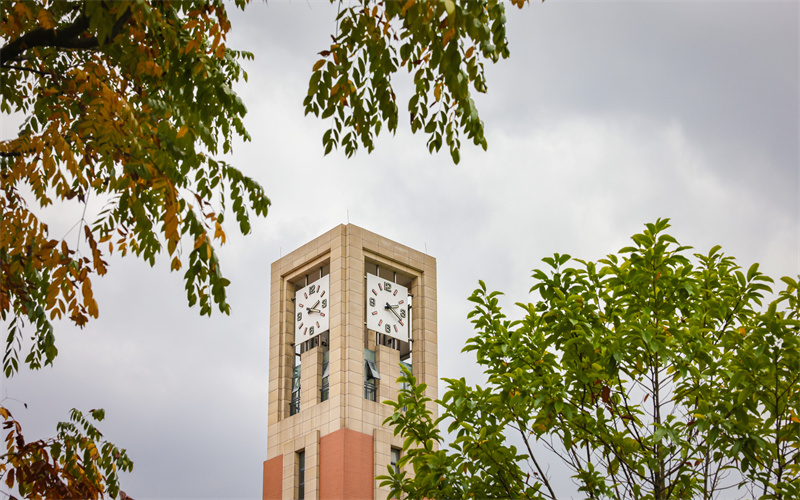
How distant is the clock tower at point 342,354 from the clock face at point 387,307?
0.05m

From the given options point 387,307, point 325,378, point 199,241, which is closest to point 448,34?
point 199,241

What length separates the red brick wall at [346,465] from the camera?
39719mm

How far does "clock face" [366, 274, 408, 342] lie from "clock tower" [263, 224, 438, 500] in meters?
0.05

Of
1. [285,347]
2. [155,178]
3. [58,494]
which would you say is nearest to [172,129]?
[155,178]

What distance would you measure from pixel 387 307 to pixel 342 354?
4166 millimetres

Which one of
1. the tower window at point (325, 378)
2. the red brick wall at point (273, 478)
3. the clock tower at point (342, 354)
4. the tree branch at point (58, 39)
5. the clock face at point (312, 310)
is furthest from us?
the clock face at point (312, 310)

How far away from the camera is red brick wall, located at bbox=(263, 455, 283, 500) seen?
42.8 meters

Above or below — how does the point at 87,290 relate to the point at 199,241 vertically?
below

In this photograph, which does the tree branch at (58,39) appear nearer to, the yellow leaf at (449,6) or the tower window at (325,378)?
the yellow leaf at (449,6)

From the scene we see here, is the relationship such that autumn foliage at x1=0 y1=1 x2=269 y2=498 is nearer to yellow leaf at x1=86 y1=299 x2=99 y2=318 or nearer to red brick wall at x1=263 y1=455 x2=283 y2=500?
yellow leaf at x1=86 y1=299 x2=99 y2=318

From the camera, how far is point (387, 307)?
43750mm

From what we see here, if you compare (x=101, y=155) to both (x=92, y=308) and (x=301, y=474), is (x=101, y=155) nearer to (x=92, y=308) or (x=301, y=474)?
(x=92, y=308)

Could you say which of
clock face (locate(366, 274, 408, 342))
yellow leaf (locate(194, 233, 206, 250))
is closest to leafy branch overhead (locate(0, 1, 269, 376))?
yellow leaf (locate(194, 233, 206, 250))

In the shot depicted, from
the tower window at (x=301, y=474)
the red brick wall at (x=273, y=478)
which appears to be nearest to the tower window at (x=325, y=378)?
the tower window at (x=301, y=474)
